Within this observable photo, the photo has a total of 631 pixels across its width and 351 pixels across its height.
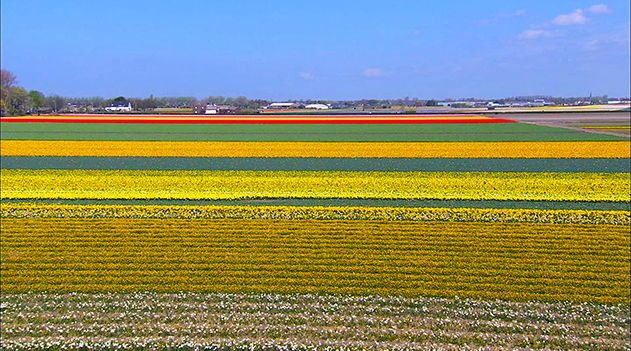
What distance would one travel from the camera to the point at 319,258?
538 inches

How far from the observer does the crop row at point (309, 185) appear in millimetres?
20703

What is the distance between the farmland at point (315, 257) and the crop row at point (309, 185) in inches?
5.5

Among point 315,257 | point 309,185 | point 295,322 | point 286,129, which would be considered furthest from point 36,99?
point 295,322

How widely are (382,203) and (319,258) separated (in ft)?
21.6

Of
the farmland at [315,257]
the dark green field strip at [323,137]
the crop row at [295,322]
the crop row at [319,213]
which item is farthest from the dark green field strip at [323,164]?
the crop row at [295,322]

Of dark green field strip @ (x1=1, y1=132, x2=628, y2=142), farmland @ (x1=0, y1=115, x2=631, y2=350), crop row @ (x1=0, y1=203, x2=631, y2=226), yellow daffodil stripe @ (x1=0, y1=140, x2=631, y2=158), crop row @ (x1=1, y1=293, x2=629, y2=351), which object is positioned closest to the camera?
crop row @ (x1=1, y1=293, x2=629, y2=351)

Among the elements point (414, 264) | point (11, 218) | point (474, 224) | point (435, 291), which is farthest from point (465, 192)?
point (11, 218)

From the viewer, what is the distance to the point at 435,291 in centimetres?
1165

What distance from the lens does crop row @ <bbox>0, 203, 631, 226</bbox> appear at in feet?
56.7

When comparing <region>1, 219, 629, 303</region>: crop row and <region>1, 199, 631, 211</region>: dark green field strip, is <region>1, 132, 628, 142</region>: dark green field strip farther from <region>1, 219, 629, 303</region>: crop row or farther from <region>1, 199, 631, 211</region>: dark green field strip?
<region>1, 219, 629, 303</region>: crop row

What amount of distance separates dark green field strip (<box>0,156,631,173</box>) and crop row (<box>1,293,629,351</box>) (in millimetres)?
16567

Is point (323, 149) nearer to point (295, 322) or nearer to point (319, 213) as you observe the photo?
point (319, 213)

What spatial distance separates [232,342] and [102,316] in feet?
10.2

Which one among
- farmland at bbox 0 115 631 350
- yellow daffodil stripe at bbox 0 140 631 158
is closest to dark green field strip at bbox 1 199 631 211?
farmland at bbox 0 115 631 350
